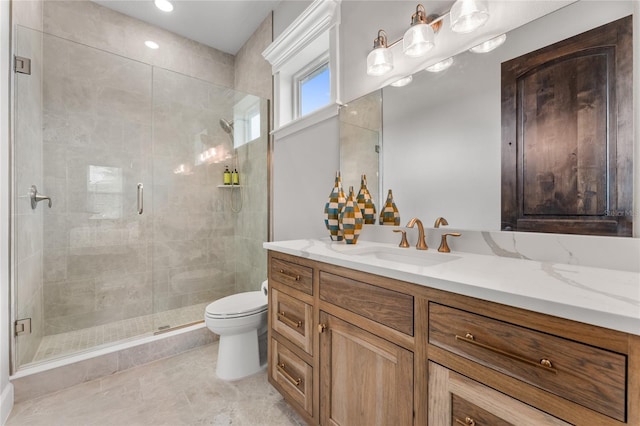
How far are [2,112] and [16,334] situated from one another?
4.16ft

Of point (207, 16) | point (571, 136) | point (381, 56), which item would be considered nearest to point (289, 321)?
point (571, 136)

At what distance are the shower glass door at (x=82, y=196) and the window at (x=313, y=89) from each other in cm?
140

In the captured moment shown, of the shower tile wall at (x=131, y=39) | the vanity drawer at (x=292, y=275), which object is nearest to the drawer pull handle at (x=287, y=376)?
→ the vanity drawer at (x=292, y=275)

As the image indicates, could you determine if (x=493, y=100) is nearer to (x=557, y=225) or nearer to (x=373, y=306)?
(x=557, y=225)

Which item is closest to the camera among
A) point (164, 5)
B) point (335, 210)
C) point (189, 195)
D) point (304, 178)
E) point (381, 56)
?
point (381, 56)

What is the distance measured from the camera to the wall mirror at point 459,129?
951mm

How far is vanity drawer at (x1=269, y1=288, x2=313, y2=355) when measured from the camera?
47.6 inches

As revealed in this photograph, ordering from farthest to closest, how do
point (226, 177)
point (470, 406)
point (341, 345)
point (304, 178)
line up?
point (226, 177) → point (304, 178) → point (341, 345) → point (470, 406)

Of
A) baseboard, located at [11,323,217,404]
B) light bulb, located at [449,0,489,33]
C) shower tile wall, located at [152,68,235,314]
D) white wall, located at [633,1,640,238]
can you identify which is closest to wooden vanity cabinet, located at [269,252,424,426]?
white wall, located at [633,1,640,238]

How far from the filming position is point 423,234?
1.24 meters

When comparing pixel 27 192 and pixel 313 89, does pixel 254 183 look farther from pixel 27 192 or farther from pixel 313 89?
pixel 27 192

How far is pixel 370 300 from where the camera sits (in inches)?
36.4

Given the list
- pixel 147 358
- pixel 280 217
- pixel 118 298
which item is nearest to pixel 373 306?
pixel 280 217

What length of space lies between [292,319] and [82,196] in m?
2.09
